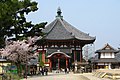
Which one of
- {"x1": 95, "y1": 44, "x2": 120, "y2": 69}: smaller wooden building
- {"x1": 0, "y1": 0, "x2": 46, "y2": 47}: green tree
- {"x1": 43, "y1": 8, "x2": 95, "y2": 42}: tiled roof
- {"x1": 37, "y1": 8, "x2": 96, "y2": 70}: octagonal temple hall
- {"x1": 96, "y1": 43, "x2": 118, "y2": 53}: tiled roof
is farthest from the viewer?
{"x1": 96, "y1": 43, "x2": 118, "y2": 53}: tiled roof

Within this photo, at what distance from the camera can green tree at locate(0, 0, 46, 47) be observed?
4256cm

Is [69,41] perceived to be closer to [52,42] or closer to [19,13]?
[52,42]

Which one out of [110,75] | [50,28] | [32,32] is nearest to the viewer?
[110,75]

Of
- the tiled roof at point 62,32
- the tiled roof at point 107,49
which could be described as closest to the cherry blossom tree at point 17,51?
the tiled roof at point 62,32

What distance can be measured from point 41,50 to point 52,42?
A: 2607 millimetres

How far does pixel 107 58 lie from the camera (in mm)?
69750

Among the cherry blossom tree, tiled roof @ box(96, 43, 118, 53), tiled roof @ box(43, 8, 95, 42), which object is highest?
tiled roof @ box(43, 8, 95, 42)

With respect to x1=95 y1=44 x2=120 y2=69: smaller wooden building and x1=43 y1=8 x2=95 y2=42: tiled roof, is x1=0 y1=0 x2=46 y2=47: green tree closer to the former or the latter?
x1=43 y1=8 x2=95 y2=42: tiled roof

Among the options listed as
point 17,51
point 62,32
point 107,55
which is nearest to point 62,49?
point 62,32

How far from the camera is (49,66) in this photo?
64.8 metres

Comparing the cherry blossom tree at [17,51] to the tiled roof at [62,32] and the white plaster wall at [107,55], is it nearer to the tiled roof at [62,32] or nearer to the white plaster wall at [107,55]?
the tiled roof at [62,32]

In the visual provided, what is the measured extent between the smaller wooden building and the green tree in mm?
24190

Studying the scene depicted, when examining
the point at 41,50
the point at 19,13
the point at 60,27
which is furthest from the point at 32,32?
the point at 60,27

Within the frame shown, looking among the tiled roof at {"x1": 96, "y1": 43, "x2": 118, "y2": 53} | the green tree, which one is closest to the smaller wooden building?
the tiled roof at {"x1": 96, "y1": 43, "x2": 118, "y2": 53}
